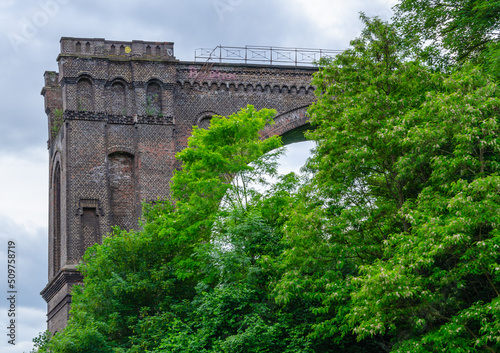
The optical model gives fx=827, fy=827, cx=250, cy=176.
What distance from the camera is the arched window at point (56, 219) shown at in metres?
39.2

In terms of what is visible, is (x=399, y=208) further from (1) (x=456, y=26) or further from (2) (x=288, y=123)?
(2) (x=288, y=123)

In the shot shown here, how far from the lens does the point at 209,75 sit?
39.6 m

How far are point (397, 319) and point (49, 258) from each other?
23.7 meters

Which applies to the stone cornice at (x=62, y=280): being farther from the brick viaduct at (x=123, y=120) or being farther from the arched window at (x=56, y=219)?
the arched window at (x=56, y=219)

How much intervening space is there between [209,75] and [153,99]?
119 inches

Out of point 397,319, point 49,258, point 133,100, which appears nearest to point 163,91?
point 133,100

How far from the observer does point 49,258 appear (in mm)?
40562

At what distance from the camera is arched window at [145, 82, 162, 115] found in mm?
38375

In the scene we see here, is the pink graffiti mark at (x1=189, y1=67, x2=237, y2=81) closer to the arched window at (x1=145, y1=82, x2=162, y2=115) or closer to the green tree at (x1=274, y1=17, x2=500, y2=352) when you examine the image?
the arched window at (x1=145, y1=82, x2=162, y2=115)

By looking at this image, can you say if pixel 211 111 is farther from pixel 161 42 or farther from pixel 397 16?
pixel 397 16

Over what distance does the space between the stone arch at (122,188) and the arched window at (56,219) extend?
11.5 feet

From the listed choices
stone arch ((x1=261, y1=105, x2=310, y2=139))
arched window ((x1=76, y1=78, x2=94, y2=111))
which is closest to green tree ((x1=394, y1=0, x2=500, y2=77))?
stone arch ((x1=261, y1=105, x2=310, y2=139))

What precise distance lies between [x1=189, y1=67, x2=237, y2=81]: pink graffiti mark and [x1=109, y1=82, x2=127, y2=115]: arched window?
3416 mm

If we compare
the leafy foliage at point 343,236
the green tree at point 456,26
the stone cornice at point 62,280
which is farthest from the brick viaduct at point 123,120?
the green tree at point 456,26
